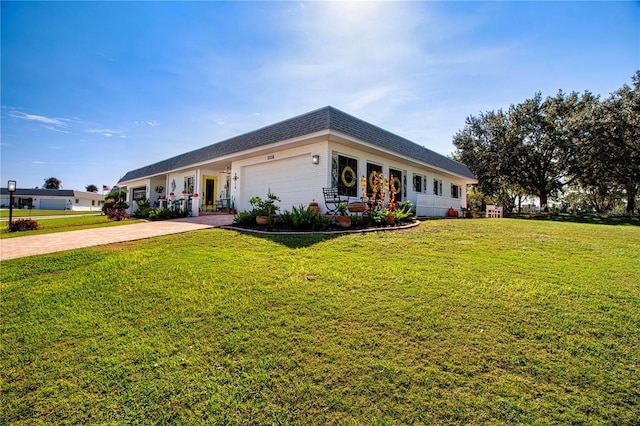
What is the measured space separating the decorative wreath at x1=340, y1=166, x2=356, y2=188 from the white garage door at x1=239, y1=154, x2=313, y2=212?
1.29m

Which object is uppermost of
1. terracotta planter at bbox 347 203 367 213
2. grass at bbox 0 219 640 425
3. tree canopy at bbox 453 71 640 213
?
tree canopy at bbox 453 71 640 213

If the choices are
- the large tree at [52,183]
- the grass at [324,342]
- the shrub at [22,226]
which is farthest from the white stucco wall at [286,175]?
the large tree at [52,183]

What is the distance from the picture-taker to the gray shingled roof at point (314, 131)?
9.66 meters

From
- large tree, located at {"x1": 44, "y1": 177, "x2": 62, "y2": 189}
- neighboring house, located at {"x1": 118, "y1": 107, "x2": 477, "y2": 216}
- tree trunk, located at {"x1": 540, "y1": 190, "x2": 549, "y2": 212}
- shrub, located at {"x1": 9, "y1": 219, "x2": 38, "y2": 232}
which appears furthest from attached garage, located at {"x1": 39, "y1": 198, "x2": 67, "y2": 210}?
tree trunk, located at {"x1": 540, "y1": 190, "x2": 549, "y2": 212}

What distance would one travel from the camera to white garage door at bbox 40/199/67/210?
2062 inches

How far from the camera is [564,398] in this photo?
6.63 ft

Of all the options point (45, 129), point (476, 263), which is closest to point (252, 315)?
point (476, 263)

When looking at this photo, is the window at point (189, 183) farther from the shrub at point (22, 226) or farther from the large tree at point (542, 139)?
the large tree at point (542, 139)

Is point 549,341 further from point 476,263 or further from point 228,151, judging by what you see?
point 228,151

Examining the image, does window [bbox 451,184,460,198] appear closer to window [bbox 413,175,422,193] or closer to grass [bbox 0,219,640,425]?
window [bbox 413,175,422,193]

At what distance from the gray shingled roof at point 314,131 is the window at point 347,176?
1057 mm

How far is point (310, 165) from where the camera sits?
10797mm

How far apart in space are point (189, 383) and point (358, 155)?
1025 centimetres

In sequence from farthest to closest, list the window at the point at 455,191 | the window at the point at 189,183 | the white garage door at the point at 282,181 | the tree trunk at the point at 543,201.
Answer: the tree trunk at the point at 543,201 → the window at the point at 455,191 → the window at the point at 189,183 → the white garage door at the point at 282,181
